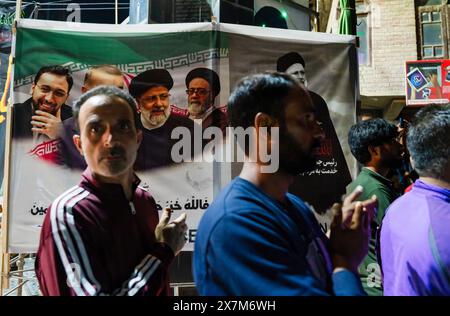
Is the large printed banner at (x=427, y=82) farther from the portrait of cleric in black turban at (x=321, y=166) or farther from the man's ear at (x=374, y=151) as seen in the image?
the man's ear at (x=374, y=151)

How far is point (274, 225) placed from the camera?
1165 mm

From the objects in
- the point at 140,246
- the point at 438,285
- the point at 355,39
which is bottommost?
the point at 438,285

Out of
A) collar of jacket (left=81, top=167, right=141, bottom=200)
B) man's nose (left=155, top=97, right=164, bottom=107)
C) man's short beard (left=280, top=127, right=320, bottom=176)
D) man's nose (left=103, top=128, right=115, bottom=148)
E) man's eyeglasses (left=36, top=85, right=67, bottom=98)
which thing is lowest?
collar of jacket (left=81, top=167, right=141, bottom=200)

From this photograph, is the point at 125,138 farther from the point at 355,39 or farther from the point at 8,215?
the point at 355,39

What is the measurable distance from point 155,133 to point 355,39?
5.80 ft

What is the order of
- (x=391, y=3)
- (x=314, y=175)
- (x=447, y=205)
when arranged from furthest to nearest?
(x=391, y=3)
(x=314, y=175)
(x=447, y=205)

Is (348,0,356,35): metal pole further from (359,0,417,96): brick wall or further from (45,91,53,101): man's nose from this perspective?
(359,0,417,96): brick wall

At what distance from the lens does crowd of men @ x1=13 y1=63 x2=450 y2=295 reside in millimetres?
1136

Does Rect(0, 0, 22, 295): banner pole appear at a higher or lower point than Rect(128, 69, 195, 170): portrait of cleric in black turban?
lower

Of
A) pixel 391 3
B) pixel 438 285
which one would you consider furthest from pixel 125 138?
pixel 391 3

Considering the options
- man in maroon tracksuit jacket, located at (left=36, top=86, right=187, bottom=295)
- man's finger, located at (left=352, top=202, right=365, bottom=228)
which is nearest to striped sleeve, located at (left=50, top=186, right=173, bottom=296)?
man in maroon tracksuit jacket, located at (left=36, top=86, right=187, bottom=295)

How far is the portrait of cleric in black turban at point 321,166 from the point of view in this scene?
3.21 metres

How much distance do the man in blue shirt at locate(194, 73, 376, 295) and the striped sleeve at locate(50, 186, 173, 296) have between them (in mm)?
309

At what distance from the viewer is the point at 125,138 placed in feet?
5.41
